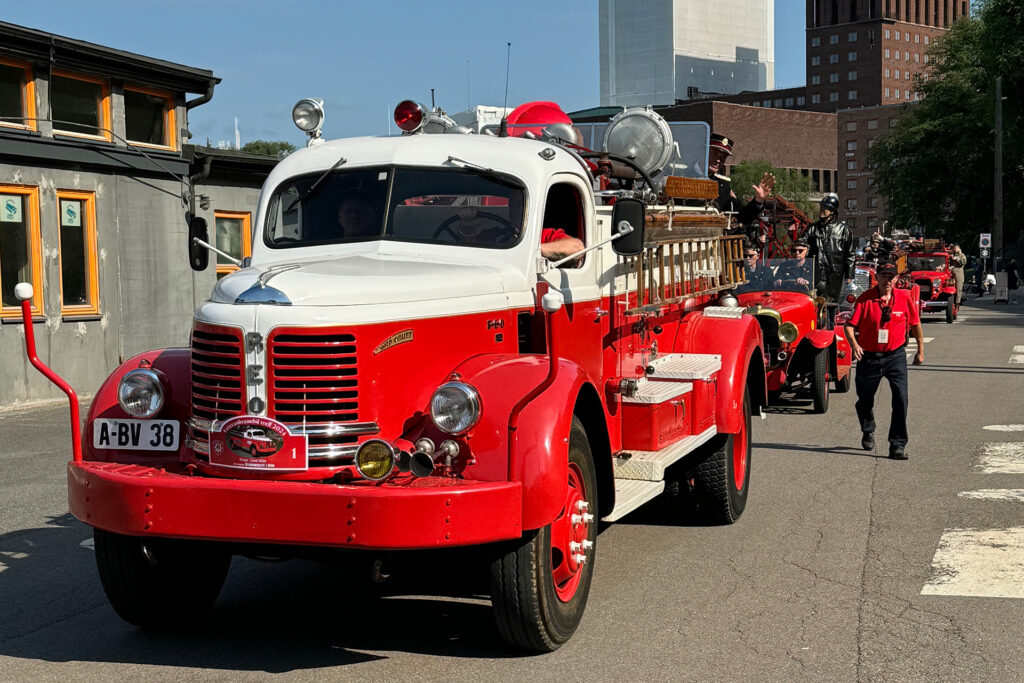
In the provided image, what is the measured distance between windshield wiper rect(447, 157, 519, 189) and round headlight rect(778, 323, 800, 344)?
7.85 m

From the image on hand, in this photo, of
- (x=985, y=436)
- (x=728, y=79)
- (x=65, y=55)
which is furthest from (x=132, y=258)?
(x=728, y=79)

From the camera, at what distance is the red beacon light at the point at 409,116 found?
7.62 metres

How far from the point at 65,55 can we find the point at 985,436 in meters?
13.7

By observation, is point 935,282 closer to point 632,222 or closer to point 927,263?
point 927,263

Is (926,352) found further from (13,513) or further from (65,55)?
(13,513)

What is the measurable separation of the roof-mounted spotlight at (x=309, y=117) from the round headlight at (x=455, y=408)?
2.98 meters

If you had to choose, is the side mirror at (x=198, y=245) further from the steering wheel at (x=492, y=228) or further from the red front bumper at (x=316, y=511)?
the red front bumper at (x=316, y=511)

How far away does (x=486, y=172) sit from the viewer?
693 cm

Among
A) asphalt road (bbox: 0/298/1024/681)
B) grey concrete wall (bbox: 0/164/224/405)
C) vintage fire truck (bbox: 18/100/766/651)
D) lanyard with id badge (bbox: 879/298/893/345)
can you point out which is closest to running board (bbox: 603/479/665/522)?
vintage fire truck (bbox: 18/100/766/651)

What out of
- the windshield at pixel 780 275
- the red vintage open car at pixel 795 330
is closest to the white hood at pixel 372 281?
the red vintage open car at pixel 795 330

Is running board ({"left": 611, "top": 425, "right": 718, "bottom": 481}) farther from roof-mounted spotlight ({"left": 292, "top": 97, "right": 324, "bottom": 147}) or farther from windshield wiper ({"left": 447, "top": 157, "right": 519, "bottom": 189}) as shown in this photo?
roof-mounted spotlight ({"left": 292, "top": 97, "right": 324, "bottom": 147})

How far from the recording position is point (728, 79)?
199 m

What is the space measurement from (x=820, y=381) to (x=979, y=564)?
7586mm

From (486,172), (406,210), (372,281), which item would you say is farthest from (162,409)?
(486,172)
